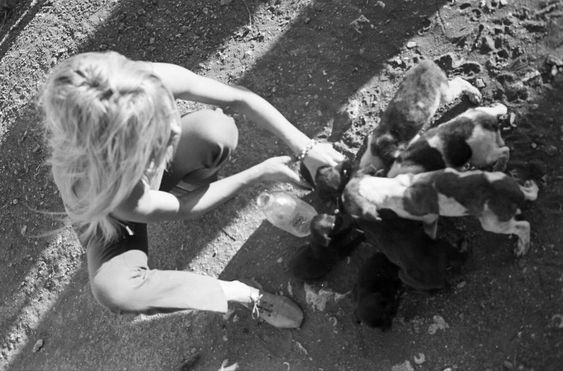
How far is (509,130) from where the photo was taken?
2857mm

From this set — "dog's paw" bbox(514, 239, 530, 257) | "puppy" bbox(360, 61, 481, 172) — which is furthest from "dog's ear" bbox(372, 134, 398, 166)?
"dog's paw" bbox(514, 239, 530, 257)

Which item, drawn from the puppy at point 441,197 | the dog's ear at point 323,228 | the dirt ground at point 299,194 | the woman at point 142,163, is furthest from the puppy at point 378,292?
the woman at point 142,163

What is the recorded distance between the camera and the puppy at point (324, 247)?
278cm

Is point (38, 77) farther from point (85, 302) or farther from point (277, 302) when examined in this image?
point (277, 302)

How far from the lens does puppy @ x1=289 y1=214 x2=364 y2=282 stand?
2.78 metres

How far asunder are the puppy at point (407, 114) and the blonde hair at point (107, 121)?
1.05m

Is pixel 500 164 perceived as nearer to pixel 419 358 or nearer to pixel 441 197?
pixel 441 197

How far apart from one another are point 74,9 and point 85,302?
7.80 feet

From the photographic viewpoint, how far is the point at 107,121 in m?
2.00

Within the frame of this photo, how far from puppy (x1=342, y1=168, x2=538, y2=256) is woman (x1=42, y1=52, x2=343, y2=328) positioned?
0.39m

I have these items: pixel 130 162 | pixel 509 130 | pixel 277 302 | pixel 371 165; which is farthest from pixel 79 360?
pixel 509 130

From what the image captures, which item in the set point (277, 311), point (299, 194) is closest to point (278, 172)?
point (299, 194)

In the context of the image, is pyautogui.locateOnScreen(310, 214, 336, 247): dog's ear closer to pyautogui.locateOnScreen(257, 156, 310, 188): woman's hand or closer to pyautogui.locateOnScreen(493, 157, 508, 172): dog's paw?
pyautogui.locateOnScreen(257, 156, 310, 188): woman's hand

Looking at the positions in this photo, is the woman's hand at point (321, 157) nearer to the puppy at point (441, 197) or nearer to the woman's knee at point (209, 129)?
the puppy at point (441, 197)
